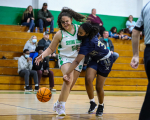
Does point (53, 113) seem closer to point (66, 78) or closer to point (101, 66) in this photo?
point (66, 78)

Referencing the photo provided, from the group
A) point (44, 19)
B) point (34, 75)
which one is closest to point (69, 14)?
point (34, 75)

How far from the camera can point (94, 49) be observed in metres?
3.91

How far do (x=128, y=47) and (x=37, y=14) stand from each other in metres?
4.92

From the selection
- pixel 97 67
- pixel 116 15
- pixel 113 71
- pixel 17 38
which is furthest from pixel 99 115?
pixel 116 15

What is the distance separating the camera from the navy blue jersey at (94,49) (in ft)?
12.1

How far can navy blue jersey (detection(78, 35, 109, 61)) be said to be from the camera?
145 inches

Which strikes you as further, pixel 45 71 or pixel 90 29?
pixel 45 71

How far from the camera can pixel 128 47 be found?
1312 cm

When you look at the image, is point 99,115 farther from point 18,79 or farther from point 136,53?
point 18,79

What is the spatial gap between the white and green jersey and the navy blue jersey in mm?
152

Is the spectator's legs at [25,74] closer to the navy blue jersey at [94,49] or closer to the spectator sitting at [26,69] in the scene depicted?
the spectator sitting at [26,69]

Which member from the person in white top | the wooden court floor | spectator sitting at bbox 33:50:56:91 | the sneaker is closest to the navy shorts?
the person in white top

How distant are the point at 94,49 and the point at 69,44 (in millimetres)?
390

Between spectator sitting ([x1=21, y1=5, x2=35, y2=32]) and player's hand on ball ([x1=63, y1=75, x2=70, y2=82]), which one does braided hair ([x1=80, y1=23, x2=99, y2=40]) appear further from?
spectator sitting ([x1=21, y1=5, x2=35, y2=32])
